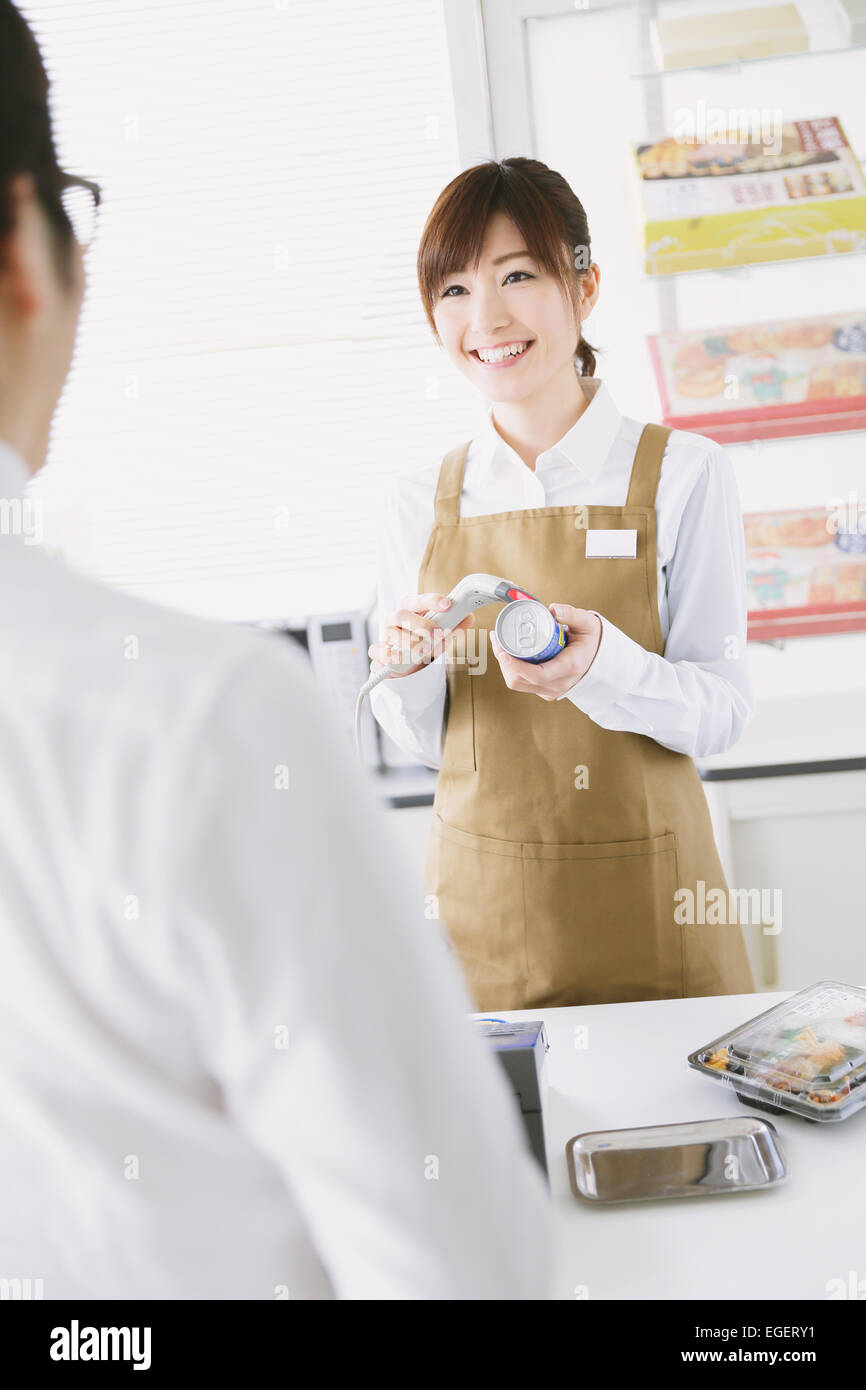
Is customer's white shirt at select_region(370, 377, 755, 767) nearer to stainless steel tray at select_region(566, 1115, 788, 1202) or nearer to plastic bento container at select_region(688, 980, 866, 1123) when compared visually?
plastic bento container at select_region(688, 980, 866, 1123)

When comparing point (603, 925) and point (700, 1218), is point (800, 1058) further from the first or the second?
point (603, 925)

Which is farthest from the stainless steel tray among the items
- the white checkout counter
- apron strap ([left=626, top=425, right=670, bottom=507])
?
apron strap ([left=626, top=425, right=670, bottom=507])

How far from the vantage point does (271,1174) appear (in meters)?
0.50

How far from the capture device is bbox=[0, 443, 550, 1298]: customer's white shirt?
42cm

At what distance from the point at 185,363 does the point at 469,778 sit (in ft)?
5.04

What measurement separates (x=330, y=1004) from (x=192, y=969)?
6 centimetres

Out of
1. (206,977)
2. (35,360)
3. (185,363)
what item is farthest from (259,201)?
(206,977)

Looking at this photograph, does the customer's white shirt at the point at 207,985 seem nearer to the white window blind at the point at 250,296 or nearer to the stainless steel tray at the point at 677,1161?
the stainless steel tray at the point at 677,1161

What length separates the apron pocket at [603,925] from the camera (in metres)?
1.54

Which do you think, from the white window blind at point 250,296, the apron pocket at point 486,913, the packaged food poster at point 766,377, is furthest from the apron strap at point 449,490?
the packaged food poster at point 766,377

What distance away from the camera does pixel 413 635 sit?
1.52 metres

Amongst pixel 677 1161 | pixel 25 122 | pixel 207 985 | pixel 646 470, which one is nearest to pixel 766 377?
pixel 646 470

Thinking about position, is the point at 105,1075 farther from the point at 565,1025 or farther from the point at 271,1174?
the point at 565,1025

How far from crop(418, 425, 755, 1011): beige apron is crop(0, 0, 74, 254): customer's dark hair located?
3.92 ft
